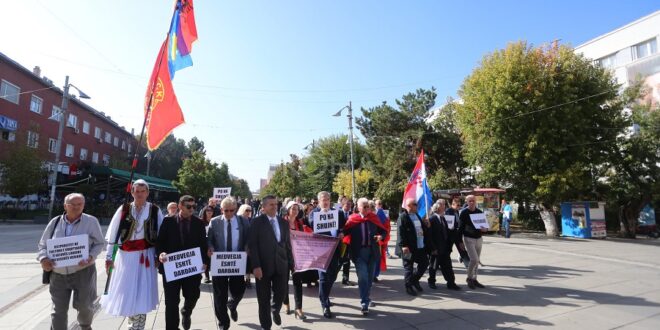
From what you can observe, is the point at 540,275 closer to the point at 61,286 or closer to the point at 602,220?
the point at 61,286

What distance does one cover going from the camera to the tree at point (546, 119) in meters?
18.5

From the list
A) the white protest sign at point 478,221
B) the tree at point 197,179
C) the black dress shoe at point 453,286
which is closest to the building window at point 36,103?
the tree at point 197,179

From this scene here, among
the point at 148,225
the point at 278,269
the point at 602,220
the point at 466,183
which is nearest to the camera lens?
the point at 148,225

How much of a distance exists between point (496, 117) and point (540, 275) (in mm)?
12739

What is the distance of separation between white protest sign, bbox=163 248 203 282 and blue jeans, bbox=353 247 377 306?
99.5 inches

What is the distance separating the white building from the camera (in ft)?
88.4

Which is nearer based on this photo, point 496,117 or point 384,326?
point 384,326

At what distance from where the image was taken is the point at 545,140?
19.0 m

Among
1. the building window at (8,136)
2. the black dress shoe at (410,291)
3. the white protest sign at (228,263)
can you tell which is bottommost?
the black dress shoe at (410,291)

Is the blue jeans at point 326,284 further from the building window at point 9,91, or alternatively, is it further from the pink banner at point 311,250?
the building window at point 9,91

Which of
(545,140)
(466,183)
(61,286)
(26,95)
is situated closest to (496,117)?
(545,140)

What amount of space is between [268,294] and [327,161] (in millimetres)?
42635

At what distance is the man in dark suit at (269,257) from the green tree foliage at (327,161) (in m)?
38.6

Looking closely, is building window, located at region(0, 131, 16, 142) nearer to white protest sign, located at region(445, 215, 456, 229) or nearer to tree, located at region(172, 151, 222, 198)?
tree, located at region(172, 151, 222, 198)
